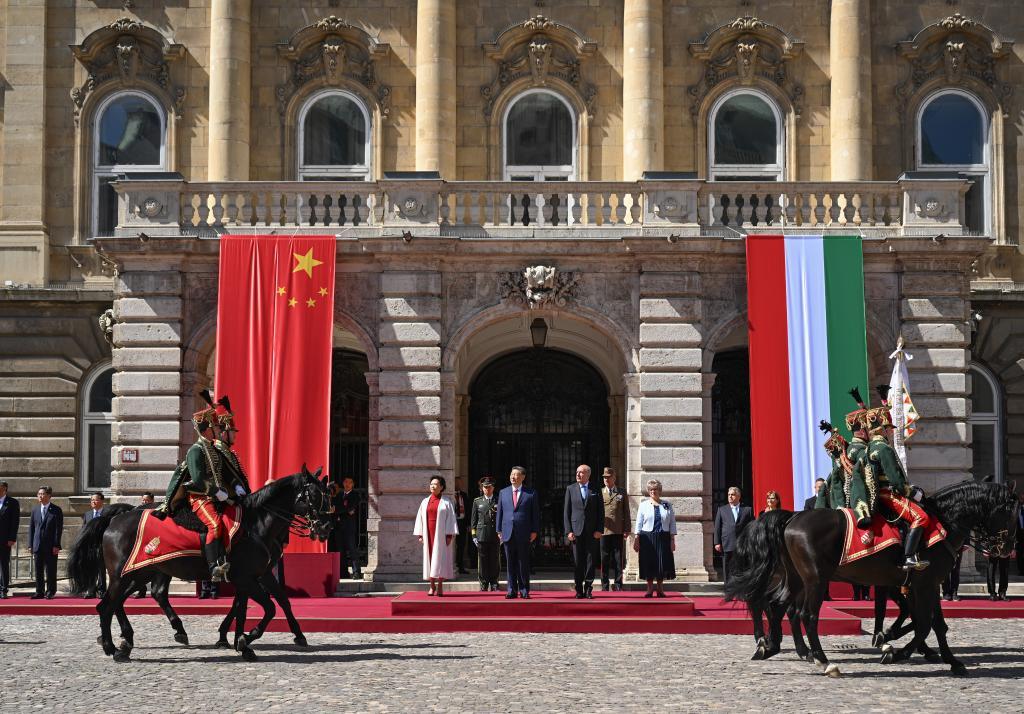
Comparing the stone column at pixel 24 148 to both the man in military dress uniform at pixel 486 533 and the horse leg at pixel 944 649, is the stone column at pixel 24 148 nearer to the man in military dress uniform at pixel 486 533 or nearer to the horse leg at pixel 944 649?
the man in military dress uniform at pixel 486 533

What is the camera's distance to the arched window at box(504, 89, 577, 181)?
29.1 m

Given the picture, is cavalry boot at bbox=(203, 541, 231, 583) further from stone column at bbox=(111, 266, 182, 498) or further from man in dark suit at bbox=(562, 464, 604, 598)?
stone column at bbox=(111, 266, 182, 498)

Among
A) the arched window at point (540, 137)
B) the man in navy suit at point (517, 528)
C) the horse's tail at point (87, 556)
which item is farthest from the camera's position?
the arched window at point (540, 137)

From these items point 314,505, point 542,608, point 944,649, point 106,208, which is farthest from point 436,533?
point 106,208

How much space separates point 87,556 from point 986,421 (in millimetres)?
18054

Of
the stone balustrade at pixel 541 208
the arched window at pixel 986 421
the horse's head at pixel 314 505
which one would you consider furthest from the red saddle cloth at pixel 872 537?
the arched window at pixel 986 421

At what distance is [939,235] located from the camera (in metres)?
24.5

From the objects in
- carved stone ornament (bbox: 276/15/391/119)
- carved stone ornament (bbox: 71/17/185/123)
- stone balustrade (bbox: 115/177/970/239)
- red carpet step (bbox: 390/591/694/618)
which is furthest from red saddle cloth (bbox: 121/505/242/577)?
carved stone ornament (bbox: 71/17/185/123)

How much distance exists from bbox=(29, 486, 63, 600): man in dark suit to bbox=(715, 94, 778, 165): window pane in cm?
1408

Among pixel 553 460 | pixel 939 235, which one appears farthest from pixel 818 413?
pixel 553 460

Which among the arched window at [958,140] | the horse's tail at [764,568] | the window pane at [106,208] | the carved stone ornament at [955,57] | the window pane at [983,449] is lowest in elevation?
the horse's tail at [764,568]

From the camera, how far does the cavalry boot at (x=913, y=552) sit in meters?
15.4

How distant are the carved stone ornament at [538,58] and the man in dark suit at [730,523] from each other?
992 cm

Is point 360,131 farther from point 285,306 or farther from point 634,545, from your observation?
point 634,545
